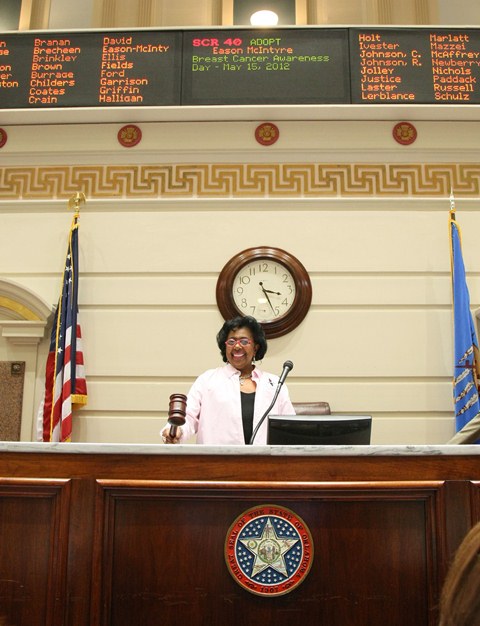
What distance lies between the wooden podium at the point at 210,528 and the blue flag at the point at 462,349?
7.09 ft

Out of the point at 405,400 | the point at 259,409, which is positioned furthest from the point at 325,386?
the point at 259,409

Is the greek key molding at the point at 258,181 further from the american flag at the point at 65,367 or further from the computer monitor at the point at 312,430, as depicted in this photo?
the computer monitor at the point at 312,430

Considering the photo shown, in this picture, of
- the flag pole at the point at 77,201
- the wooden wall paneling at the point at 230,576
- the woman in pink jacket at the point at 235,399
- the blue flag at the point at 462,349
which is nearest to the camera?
the wooden wall paneling at the point at 230,576

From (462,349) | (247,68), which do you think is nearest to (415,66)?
(247,68)

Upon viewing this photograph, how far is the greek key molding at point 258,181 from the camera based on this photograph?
4.48 meters

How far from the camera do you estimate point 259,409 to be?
10.1 feet

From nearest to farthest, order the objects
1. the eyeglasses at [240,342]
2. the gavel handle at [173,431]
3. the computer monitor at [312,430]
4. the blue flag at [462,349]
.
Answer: the computer monitor at [312,430]
the gavel handle at [173,431]
the eyeglasses at [240,342]
the blue flag at [462,349]

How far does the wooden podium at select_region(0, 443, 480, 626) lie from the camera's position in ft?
5.98

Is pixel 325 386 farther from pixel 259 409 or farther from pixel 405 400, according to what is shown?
pixel 259 409

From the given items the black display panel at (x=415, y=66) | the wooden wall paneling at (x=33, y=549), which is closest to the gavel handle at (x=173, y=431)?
the wooden wall paneling at (x=33, y=549)

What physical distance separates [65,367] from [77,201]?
127 cm

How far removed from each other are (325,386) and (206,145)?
202 centimetres

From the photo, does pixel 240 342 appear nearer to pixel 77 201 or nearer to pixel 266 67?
pixel 77 201

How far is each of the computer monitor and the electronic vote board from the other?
2.74 metres
